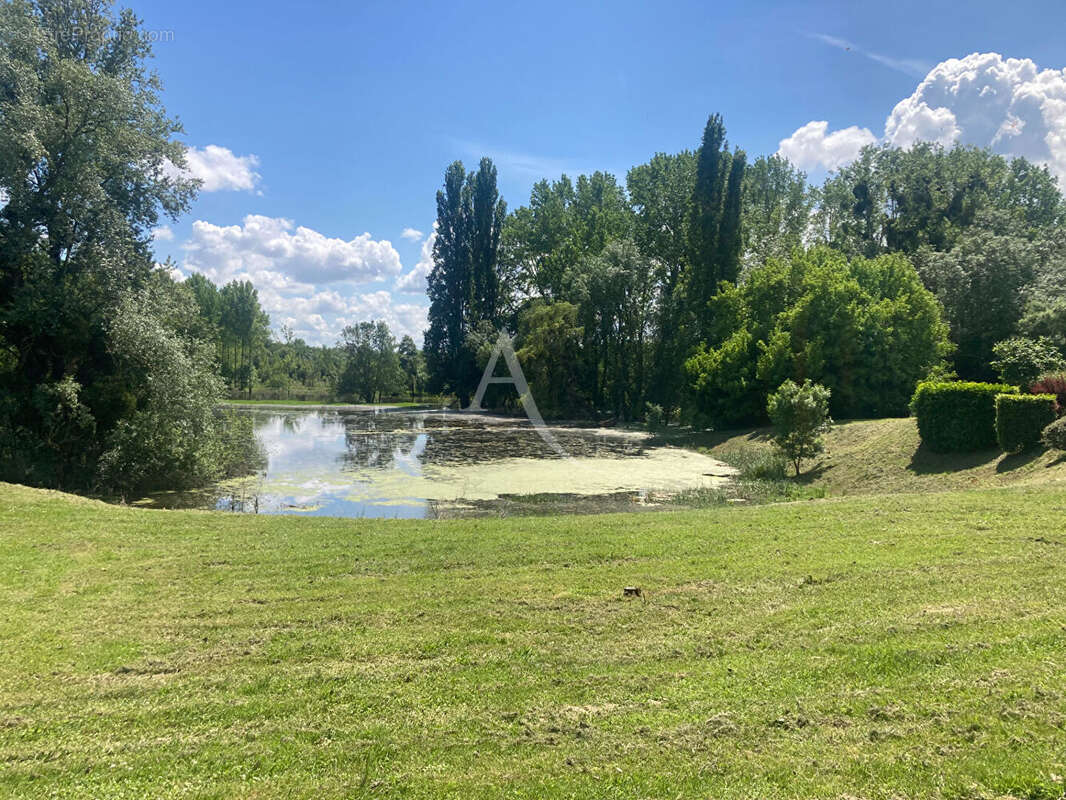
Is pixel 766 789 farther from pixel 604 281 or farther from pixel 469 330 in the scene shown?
pixel 469 330

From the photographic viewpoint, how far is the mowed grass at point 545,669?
2.88 m

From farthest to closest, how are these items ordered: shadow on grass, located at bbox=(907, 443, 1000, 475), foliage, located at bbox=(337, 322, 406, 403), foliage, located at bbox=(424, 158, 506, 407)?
foliage, located at bbox=(337, 322, 406, 403), foliage, located at bbox=(424, 158, 506, 407), shadow on grass, located at bbox=(907, 443, 1000, 475)

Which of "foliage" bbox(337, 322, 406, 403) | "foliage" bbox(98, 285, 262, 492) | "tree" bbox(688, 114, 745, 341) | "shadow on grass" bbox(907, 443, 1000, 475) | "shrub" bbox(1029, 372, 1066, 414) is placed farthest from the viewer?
"foliage" bbox(337, 322, 406, 403)

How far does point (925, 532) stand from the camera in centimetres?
705

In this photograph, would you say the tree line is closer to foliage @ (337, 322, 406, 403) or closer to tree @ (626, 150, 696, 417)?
tree @ (626, 150, 696, 417)

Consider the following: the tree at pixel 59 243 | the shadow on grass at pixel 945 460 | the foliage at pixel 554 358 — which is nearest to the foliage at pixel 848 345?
the shadow on grass at pixel 945 460

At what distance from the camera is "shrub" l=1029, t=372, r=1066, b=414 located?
508 inches

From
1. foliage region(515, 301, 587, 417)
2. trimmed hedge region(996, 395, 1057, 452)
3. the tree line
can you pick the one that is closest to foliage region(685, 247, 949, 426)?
the tree line

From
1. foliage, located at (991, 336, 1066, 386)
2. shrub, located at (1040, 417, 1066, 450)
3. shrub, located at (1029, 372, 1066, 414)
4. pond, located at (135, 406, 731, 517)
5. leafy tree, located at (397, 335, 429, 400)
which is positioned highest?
leafy tree, located at (397, 335, 429, 400)

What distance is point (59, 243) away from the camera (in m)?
14.8

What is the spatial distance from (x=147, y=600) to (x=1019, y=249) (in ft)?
128

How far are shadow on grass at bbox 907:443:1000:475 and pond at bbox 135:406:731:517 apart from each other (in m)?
5.04

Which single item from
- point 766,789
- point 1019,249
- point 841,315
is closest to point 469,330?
point 841,315

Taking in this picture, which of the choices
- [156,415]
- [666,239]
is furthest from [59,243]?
[666,239]
